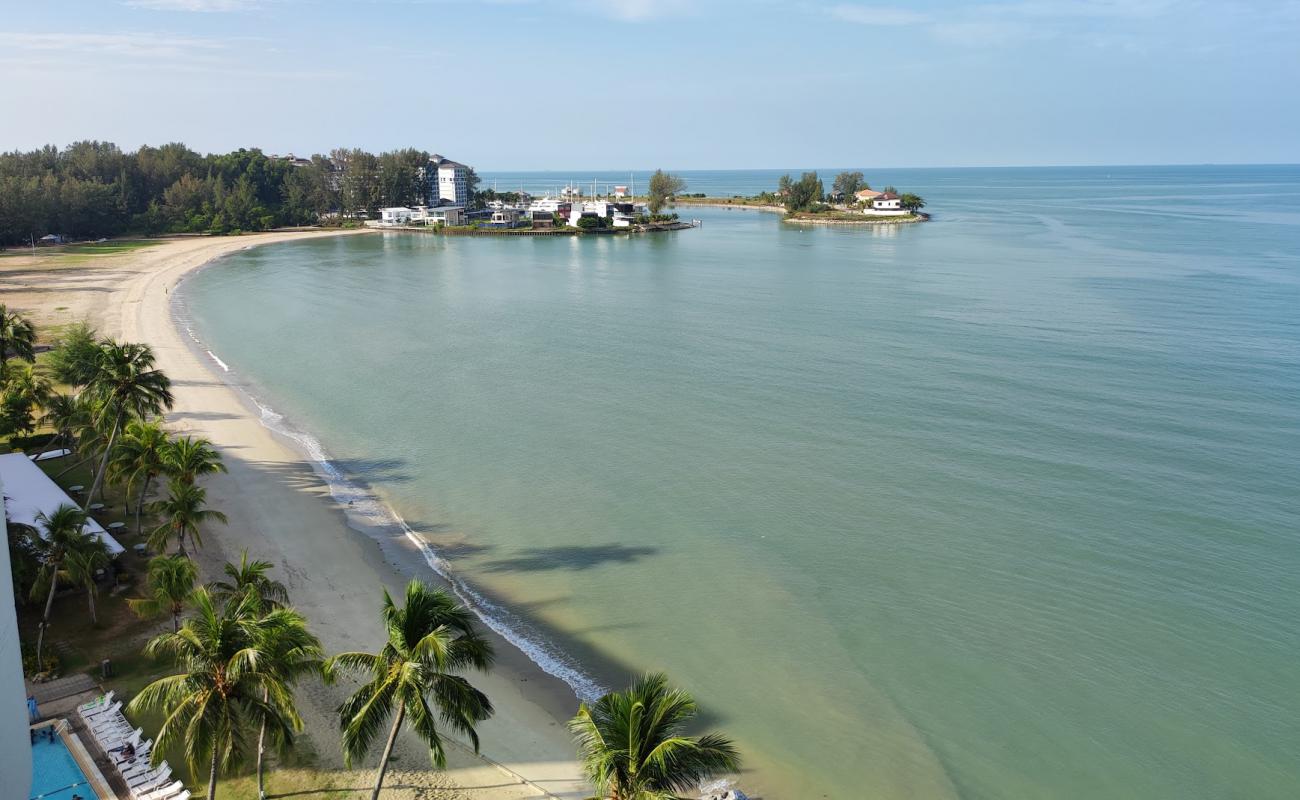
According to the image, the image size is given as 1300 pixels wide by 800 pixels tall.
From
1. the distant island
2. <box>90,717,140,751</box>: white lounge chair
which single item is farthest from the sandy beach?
the distant island

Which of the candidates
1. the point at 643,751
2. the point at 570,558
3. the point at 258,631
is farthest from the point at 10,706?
the point at 570,558

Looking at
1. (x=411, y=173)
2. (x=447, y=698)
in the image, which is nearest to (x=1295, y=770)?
(x=447, y=698)

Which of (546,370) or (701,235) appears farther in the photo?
(701,235)

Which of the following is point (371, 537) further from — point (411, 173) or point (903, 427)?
point (411, 173)

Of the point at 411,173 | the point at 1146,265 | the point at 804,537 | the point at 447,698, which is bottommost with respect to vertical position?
the point at 804,537

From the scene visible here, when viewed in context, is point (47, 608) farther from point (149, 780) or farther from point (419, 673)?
point (419, 673)

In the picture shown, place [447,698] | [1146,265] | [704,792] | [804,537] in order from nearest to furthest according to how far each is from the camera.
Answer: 1. [447,698]
2. [704,792]
3. [804,537]
4. [1146,265]

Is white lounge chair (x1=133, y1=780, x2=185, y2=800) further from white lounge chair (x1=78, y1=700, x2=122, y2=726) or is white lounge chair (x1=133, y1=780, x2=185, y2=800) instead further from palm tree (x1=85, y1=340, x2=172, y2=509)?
palm tree (x1=85, y1=340, x2=172, y2=509)
